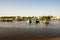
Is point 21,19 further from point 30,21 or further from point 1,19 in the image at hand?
point 30,21

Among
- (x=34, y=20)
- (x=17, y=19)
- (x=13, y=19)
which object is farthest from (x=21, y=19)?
(x=34, y=20)

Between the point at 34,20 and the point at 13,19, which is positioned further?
the point at 13,19

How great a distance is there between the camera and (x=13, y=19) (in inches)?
2643

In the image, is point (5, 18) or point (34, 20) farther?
point (5, 18)

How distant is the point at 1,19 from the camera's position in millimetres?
64000

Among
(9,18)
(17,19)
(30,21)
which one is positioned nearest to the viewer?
(30,21)

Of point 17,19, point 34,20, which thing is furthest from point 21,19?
point 34,20

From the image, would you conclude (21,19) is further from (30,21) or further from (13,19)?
(30,21)

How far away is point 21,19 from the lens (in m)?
62.2

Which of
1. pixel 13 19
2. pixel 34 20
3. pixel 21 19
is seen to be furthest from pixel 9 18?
pixel 34 20

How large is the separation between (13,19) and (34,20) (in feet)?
93.5

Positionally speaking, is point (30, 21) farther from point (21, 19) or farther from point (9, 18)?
point (9, 18)

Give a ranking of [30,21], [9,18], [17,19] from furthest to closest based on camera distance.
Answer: [9,18]
[17,19]
[30,21]

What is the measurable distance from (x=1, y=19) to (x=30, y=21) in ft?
92.1
